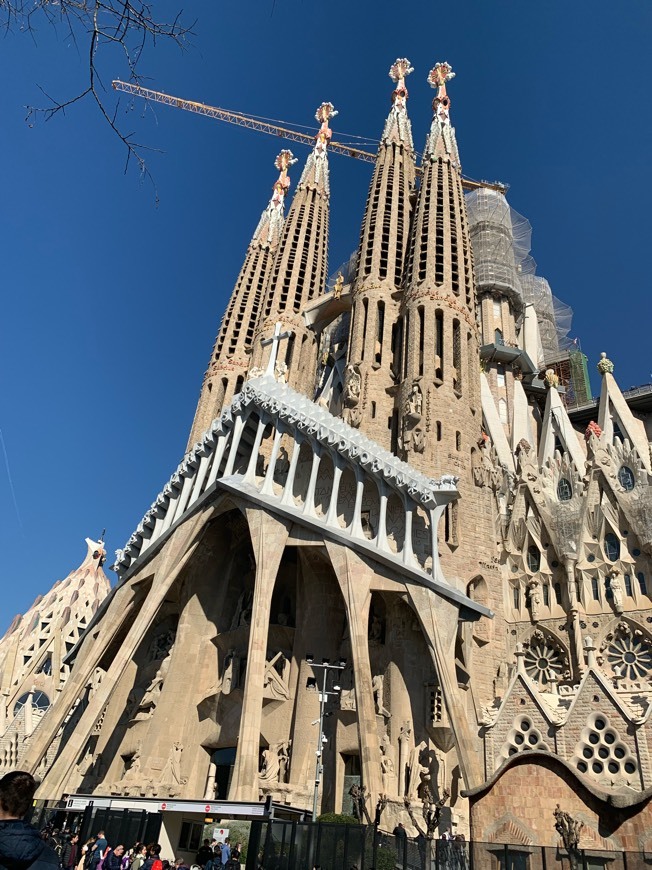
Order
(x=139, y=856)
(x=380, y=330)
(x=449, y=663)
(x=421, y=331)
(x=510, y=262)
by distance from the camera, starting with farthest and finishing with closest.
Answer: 1. (x=510, y=262)
2. (x=380, y=330)
3. (x=421, y=331)
4. (x=449, y=663)
5. (x=139, y=856)

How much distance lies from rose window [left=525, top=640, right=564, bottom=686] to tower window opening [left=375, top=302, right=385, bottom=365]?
12092 millimetres

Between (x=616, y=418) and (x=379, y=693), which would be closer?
(x=379, y=693)

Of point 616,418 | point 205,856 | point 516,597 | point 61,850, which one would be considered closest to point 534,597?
point 516,597

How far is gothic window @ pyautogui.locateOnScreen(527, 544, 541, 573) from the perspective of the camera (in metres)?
23.9

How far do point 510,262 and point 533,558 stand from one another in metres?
19.8

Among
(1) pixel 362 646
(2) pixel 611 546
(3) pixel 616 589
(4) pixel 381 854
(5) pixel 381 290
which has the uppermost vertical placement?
(5) pixel 381 290

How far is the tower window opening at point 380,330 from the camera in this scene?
2683cm

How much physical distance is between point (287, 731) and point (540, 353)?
1064 inches

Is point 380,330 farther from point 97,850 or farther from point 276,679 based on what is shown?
point 97,850

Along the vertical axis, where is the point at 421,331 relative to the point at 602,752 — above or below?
above

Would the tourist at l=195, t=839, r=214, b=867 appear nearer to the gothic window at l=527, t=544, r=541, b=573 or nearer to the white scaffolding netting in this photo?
the gothic window at l=527, t=544, r=541, b=573

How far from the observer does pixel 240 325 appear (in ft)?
114

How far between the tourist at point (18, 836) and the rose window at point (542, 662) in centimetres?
2161

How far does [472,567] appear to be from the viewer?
20.2 m
